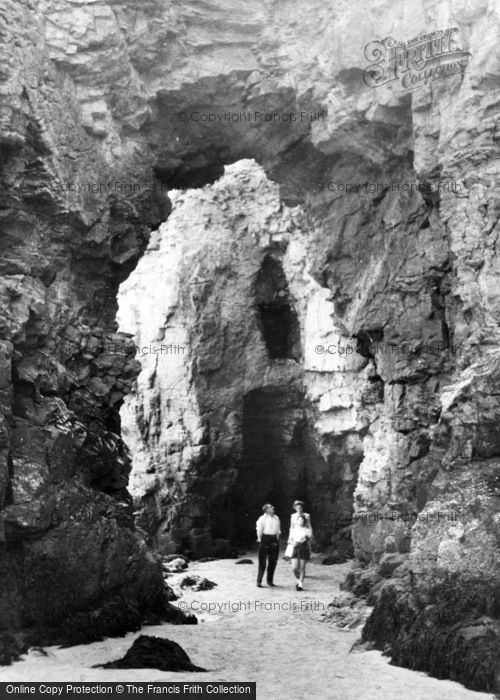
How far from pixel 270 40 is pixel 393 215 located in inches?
217

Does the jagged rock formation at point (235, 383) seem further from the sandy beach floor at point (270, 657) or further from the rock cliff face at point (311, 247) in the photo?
the sandy beach floor at point (270, 657)

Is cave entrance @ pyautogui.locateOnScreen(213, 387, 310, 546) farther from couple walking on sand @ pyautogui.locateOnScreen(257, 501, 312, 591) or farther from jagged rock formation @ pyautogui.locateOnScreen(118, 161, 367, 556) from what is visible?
couple walking on sand @ pyautogui.locateOnScreen(257, 501, 312, 591)

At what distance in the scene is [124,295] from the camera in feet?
125

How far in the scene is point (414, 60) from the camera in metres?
18.7

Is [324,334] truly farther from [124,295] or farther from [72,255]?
[72,255]

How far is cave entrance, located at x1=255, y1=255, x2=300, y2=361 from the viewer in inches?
1401

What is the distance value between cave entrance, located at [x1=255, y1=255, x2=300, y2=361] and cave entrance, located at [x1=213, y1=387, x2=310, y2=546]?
219 centimetres

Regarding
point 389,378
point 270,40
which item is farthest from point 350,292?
point 270,40

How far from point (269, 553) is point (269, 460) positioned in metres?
15.5

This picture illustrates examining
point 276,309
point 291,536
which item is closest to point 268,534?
point 291,536
